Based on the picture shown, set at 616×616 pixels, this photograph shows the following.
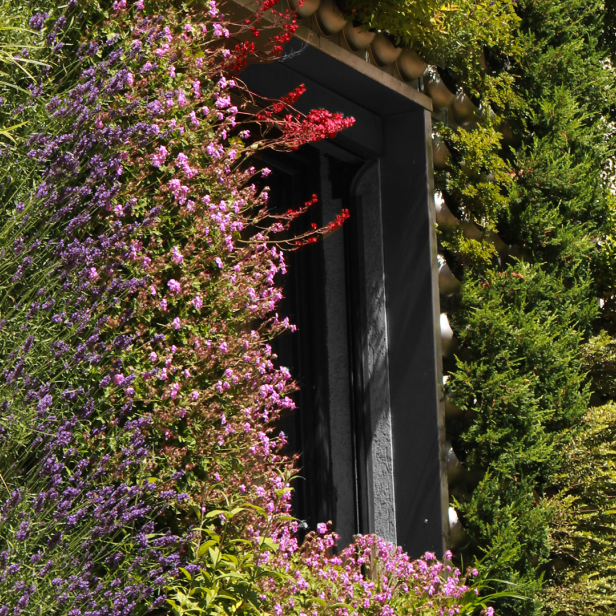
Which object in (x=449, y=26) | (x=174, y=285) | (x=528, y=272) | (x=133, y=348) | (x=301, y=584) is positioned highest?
(x=449, y=26)

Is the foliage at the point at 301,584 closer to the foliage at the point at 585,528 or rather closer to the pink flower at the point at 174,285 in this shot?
the pink flower at the point at 174,285

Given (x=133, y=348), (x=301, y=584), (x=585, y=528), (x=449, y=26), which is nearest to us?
(x=133, y=348)

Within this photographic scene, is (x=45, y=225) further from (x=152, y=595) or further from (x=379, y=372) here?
(x=379, y=372)

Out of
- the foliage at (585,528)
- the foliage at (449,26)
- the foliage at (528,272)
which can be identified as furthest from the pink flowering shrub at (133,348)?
the foliage at (585,528)

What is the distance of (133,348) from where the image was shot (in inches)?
77.9

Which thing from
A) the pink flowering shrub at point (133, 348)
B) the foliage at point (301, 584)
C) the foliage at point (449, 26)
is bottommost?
the foliage at point (301, 584)

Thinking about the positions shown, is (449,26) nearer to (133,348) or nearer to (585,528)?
(133,348)

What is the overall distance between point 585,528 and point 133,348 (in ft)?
8.34

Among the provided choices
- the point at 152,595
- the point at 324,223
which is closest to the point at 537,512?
the point at 324,223

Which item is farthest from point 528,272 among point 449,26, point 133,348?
point 133,348

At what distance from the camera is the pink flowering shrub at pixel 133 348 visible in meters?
1.77

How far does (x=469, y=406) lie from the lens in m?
3.54

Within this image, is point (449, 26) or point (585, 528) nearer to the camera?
point (449, 26)

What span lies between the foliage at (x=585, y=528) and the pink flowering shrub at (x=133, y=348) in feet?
5.21
